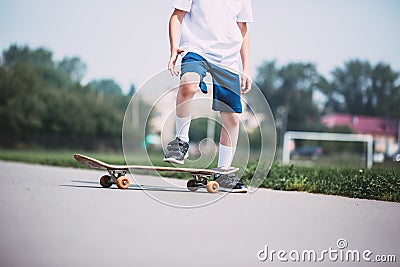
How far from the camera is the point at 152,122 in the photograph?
338 centimetres

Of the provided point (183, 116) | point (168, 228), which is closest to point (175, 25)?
point (183, 116)

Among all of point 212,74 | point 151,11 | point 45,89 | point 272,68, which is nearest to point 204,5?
point 212,74

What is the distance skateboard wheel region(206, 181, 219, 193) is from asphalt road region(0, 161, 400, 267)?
0.10 meters

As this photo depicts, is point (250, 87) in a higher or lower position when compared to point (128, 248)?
higher

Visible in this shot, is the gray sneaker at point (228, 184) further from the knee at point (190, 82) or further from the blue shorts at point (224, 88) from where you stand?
the knee at point (190, 82)

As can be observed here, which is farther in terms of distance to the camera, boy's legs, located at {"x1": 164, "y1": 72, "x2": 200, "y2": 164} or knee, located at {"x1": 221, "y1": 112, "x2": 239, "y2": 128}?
knee, located at {"x1": 221, "y1": 112, "x2": 239, "y2": 128}

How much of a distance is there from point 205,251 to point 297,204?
38.3 inches

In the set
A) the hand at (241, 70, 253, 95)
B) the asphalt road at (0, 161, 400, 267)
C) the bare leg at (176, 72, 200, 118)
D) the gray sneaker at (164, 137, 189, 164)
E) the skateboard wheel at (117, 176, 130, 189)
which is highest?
the hand at (241, 70, 253, 95)

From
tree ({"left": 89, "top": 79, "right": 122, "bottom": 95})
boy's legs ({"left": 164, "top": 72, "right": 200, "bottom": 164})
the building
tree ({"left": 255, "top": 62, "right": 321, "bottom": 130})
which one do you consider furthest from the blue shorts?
tree ({"left": 255, "top": 62, "right": 321, "bottom": 130})

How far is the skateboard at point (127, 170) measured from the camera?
291 cm

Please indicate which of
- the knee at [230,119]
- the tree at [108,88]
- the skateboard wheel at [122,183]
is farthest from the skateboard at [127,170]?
the tree at [108,88]

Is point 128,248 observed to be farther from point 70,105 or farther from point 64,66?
point 64,66

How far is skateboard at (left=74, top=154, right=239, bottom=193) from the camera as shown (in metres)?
2.91

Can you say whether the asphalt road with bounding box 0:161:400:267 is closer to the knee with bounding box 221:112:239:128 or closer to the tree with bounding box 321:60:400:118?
the knee with bounding box 221:112:239:128
